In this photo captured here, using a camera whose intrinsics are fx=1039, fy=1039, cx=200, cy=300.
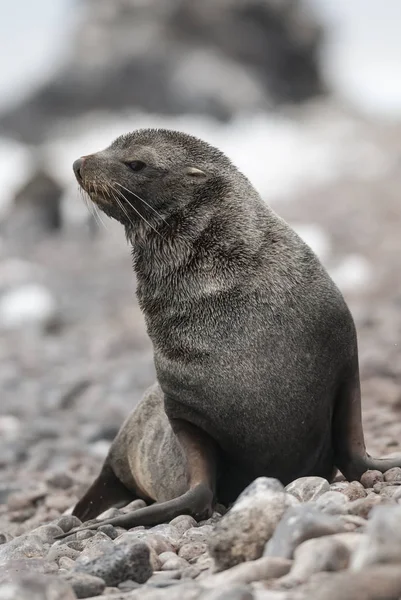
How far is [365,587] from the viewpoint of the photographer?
256cm

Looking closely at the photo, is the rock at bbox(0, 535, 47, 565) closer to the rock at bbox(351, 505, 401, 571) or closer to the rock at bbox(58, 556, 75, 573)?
the rock at bbox(58, 556, 75, 573)

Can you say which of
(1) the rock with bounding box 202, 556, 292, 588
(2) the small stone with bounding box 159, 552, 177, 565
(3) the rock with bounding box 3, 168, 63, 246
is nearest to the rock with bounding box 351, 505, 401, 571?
(1) the rock with bounding box 202, 556, 292, 588

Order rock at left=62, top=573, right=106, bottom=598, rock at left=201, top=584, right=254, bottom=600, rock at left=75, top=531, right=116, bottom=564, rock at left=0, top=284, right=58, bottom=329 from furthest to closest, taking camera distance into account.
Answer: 1. rock at left=0, top=284, right=58, bottom=329
2. rock at left=75, top=531, right=116, bottom=564
3. rock at left=62, top=573, right=106, bottom=598
4. rock at left=201, top=584, right=254, bottom=600

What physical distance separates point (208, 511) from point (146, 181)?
5.44ft

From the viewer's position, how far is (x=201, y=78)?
45.0m

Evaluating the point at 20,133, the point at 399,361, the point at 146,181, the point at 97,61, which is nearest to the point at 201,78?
the point at 97,61

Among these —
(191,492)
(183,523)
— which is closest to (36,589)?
(183,523)

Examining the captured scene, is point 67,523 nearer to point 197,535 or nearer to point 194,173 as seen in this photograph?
point 197,535

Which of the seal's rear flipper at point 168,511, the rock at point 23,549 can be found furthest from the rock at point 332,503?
the rock at point 23,549

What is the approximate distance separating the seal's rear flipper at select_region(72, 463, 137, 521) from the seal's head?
1856 millimetres

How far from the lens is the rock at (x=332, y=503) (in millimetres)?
3559

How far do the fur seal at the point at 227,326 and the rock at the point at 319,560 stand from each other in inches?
65.6

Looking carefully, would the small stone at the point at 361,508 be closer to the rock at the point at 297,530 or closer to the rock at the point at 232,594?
the rock at the point at 297,530

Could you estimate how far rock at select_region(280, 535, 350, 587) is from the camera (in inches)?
115
